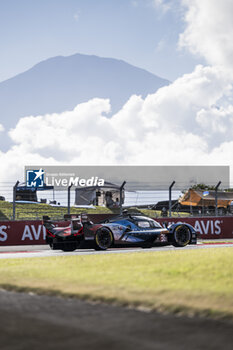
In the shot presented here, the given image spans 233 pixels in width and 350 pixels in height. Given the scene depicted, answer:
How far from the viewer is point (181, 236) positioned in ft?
57.5

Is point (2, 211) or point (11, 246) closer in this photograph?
point (11, 246)

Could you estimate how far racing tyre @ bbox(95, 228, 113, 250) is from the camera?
1641 centimetres

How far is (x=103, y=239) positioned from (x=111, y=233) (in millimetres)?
302

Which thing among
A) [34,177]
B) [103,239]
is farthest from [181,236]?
[34,177]

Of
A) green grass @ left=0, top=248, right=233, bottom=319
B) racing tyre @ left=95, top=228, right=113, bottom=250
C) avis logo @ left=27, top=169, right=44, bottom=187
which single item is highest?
avis logo @ left=27, top=169, right=44, bottom=187

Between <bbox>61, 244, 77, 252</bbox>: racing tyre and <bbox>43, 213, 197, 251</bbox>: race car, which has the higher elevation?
<bbox>43, 213, 197, 251</bbox>: race car

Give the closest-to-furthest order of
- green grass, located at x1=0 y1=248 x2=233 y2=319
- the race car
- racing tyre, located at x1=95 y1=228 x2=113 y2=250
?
green grass, located at x1=0 y1=248 x2=233 y2=319
the race car
racing tyre, located at x1=95 y1=228 x2=113 y2=250

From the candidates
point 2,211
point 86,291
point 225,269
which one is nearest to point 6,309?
point 86,291

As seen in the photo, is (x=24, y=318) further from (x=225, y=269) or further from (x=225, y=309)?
(x=225, y=269)

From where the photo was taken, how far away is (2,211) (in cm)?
3559

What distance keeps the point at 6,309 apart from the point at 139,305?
153 centimetres

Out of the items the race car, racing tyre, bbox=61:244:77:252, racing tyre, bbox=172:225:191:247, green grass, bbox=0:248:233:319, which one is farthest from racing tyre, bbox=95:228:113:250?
green grass, bbox=0:248:233:319

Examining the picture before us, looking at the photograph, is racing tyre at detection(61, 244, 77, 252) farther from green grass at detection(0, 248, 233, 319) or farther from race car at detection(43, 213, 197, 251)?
green grass at detection(0, 248, 233, 319)

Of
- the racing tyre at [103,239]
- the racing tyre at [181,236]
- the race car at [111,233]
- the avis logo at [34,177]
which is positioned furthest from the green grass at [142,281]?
the avis logo at [34,177]
